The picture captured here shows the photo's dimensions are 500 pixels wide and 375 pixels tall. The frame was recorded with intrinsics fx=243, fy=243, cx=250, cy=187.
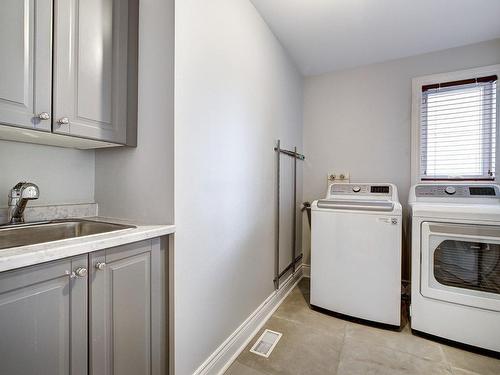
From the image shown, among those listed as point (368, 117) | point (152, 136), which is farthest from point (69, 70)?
point (368, 117)

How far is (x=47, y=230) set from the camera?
122 centimetres

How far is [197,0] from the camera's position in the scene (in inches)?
49.6

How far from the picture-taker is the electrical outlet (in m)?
2.76

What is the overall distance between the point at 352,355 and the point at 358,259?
2.16ft

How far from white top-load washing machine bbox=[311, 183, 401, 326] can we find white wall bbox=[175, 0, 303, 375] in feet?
1.43

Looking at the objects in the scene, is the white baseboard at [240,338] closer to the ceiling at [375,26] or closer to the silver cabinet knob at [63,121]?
the silver cabinet knob at [63,121]

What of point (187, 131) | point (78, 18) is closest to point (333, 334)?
point (187, 131)

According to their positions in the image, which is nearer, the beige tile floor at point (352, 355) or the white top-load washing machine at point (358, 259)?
the beige tile floor at point (352, 355)

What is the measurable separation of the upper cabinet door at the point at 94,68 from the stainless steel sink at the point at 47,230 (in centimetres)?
45

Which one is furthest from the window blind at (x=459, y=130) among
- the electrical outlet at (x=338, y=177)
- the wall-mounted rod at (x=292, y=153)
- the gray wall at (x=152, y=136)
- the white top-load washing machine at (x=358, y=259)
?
the gray wall at (x=152, y=136)

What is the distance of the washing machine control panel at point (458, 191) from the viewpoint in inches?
76.2

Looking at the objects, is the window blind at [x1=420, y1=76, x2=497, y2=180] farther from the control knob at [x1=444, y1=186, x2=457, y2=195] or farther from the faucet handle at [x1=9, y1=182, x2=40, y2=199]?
the faucet handle at [x1=9, y1=182, x2=40, y2=199]

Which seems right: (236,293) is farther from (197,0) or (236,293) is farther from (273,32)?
(273,32)

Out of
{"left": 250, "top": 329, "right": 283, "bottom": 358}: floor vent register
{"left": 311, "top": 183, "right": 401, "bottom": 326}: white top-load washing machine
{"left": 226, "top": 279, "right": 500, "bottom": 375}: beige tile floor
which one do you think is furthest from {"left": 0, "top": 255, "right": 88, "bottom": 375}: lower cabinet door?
{"left": 311, "top": 183, "right": 401, "bottom": 326}: white top-load washing machine
